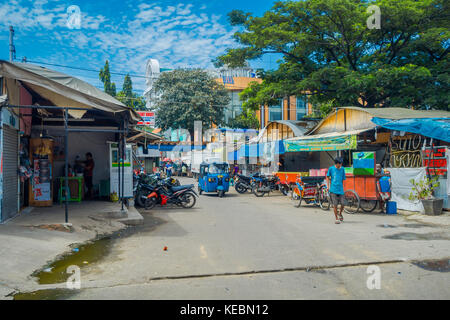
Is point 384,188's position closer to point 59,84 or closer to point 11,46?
point 59,84

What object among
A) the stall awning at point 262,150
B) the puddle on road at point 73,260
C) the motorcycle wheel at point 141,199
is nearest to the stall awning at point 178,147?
the stall awning at point 262,150

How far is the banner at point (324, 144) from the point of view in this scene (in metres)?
14.5

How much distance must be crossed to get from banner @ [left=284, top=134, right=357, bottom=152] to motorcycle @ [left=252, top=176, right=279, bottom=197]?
6.24 feet

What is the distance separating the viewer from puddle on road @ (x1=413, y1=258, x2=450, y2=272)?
17.8 ft

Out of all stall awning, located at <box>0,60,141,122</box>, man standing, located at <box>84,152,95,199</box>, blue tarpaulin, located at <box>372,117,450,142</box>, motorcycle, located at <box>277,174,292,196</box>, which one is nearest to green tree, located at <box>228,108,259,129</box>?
motorcycle, located at <box>277,174,292,196</box>

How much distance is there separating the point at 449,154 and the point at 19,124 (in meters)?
12.1

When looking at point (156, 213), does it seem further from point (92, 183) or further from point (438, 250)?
point (438, 250)

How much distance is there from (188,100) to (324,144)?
25830 mm

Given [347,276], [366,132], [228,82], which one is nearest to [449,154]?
[366,132]

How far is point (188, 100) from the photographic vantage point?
130 ft

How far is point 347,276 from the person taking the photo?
16.7 ft

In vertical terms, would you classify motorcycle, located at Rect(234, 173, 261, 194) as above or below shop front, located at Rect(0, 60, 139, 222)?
below

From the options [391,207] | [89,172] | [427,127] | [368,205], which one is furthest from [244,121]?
[427,127]

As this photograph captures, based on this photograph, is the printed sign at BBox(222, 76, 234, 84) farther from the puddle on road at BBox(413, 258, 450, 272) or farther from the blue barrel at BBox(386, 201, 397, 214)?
the puddle on road at BBox(413, 258, 450, 272)
